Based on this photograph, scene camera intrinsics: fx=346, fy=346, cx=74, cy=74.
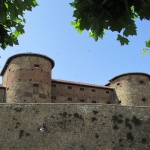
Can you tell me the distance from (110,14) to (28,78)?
30.4m

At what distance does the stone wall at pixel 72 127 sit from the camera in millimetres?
24859

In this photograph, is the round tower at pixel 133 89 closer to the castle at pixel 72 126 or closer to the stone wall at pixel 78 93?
the stone wall at pixel 78 93

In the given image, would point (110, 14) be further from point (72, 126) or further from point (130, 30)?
point (72, 126)

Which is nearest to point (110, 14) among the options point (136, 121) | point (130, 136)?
point (130, 136)

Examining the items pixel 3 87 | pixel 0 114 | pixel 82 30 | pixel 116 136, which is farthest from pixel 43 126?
pixel 82 30

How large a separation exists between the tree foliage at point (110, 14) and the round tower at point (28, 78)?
2895cm

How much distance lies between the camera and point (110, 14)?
9.99 ft

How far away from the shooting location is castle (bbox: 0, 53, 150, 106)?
32.7 m

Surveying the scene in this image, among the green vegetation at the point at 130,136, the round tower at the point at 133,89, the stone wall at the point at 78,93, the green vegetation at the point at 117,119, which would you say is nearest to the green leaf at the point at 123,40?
the green vegetation at the point at 130,136

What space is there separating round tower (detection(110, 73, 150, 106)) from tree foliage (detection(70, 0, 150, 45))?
34168 millimetres

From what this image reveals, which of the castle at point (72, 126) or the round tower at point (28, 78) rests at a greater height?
the round tower at point (28, 78)

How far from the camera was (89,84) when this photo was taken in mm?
38750

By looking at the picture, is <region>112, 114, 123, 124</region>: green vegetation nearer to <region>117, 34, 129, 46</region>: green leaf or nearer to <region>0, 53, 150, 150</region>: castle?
<region>0, 53, 150, 150</region>: castle

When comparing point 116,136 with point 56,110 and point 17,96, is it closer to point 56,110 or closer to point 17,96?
point 56,110
